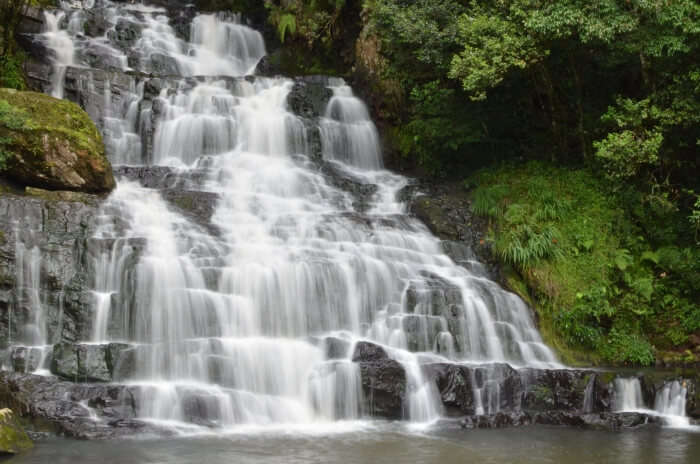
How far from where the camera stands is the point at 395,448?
10.2 metres

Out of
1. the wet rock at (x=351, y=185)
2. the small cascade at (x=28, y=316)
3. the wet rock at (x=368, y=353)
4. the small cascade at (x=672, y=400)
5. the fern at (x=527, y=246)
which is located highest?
the wet rock at (x=351, y=185)

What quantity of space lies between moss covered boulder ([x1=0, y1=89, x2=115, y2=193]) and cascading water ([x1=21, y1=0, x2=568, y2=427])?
810 millimetres

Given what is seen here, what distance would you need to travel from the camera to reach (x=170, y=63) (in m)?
23.6

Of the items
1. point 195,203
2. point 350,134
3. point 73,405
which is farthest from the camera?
point 350,134

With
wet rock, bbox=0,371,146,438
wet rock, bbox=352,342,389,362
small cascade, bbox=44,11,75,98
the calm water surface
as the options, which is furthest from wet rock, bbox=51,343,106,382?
small cascade, bbox=44,11,75,98

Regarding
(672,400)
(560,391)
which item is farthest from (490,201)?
(672,400)

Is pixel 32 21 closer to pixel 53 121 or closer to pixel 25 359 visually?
pixel 53 121

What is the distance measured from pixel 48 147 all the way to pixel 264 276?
532cm

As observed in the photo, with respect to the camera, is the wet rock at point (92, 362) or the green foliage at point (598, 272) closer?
the wet rock at point (92, 362)

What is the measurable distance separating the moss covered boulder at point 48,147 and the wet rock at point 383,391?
291 inches

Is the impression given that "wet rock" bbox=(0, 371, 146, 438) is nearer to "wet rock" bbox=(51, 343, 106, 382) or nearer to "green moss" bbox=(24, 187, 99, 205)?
"wet rock" bbox=(51, 343, 106, 382)

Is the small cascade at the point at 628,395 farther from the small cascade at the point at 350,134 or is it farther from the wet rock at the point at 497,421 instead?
the small cascade at the point at 350,134

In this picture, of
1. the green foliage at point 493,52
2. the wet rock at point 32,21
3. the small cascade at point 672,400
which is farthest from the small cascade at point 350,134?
the small cascade at point 672,400

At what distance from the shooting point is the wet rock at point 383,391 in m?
12.0
